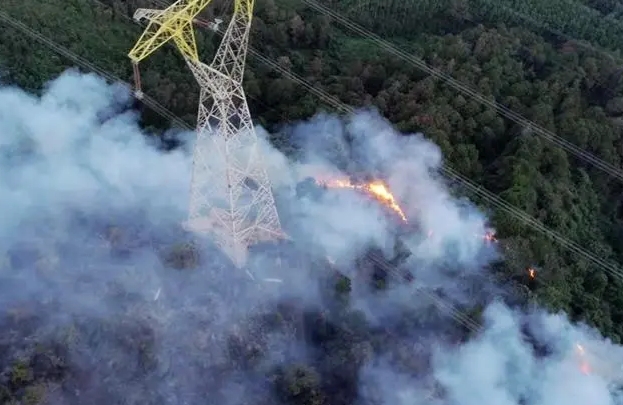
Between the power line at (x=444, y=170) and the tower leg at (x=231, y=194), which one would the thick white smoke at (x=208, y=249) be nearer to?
the power line at (x=444, y=170)

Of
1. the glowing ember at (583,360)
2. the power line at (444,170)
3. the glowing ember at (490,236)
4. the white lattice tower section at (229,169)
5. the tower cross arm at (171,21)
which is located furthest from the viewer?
the glowing ember at (490,236)

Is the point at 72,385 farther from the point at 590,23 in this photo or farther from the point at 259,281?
the point at 590,23

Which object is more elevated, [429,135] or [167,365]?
[429,135]

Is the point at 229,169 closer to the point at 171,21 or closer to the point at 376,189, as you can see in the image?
the point at 171,21

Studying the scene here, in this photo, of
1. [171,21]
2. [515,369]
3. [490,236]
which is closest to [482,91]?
[490,236]

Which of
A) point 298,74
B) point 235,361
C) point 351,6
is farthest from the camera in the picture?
point 351,6

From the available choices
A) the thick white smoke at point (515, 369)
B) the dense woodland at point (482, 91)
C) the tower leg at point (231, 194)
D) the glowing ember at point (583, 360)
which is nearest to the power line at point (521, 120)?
the dense woodland at point (482, 91)

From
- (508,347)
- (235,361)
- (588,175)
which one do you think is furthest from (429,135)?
(235,361)
